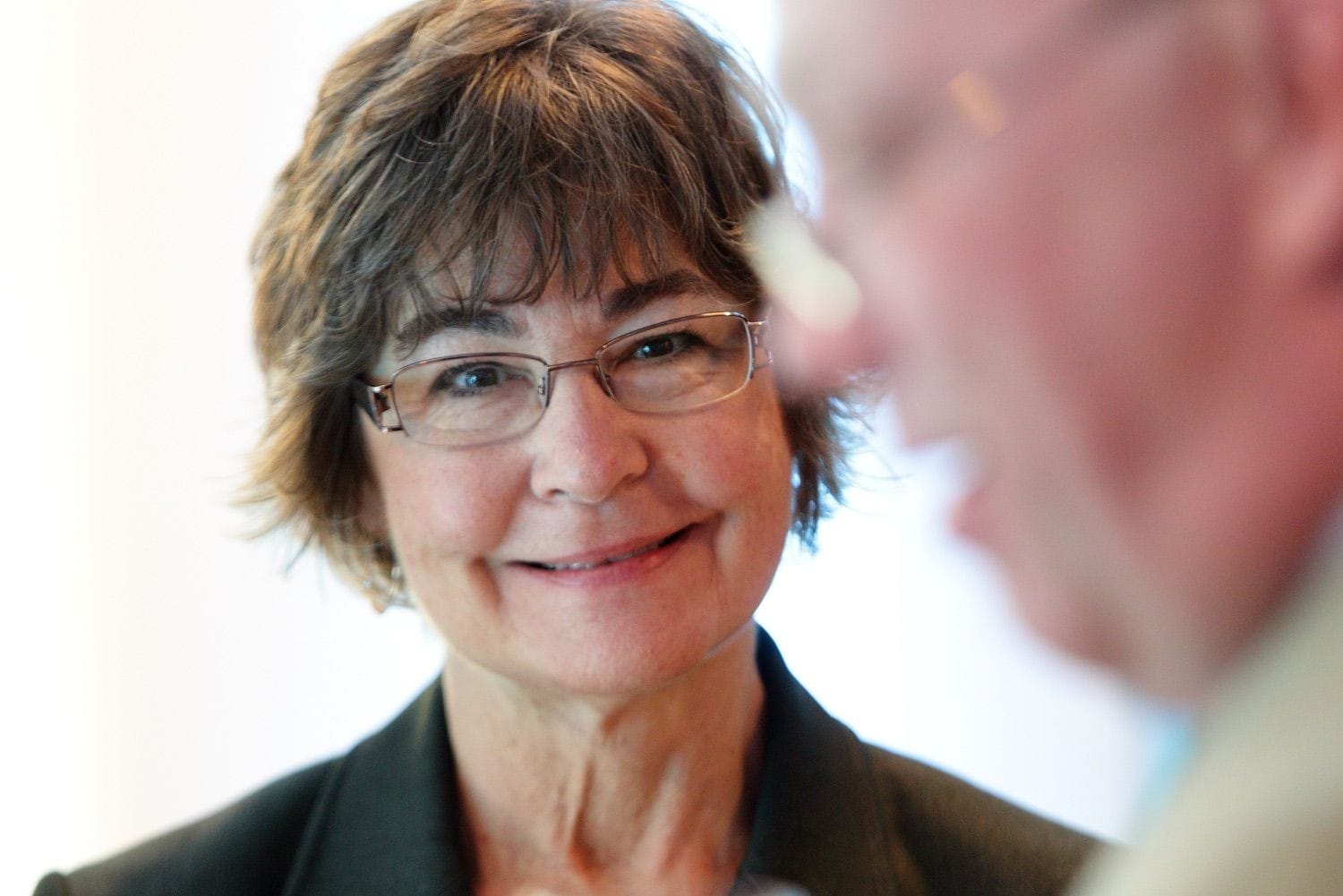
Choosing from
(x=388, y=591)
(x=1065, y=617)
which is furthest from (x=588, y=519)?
(x=1065, y=617)

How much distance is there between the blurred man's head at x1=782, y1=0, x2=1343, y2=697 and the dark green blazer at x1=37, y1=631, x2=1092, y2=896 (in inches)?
51.7

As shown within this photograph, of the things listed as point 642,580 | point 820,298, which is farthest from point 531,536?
point 820,298

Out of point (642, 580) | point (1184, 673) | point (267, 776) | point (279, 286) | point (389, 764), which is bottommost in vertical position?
point (267, 776)

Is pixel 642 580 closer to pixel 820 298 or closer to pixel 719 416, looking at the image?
pixel 719 416

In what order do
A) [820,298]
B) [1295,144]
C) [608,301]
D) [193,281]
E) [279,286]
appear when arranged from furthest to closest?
1. [193,281]
2. [279,286]
3. [608,301]
4. [820,298]
5. [1295,144]

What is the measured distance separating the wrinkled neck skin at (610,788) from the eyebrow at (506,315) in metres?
0.44

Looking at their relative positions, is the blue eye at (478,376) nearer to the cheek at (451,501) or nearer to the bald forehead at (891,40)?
the cheek at (451,501)

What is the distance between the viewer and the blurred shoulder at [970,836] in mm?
1718

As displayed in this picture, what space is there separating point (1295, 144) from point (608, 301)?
1.21m

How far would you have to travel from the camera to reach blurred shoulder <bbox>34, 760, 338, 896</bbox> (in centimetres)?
172

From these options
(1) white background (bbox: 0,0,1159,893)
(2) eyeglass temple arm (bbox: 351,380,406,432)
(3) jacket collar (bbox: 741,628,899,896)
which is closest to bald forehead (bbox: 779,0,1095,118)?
(2) eyeglass temple arm (bbox: 351,380,406,432)

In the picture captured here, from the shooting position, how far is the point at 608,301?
159cm

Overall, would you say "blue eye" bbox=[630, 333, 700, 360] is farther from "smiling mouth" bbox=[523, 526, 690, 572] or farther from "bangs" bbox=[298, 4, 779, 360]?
"smiling mouth" bbox=[523, 526, 690, 572]

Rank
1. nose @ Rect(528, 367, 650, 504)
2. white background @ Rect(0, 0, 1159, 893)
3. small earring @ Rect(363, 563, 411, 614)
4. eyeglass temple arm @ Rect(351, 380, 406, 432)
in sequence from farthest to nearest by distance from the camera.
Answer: white background @ Rect(0, 0, 1159, 893), small earring @ Rect(363, 563, 411, 614), eyeglass temple arm @ Rect(351, 380, 406, 432), nose @ Rect(528, 367, 650, 504)
